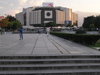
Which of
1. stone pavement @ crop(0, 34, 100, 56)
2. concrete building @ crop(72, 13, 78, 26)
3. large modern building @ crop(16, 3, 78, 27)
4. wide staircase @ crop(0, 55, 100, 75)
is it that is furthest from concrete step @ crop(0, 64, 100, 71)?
concrete building @ crop(72, 13, 78, 26)

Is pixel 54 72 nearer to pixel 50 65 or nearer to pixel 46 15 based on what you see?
pixel 50 65

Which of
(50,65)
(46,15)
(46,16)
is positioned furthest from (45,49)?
(46,15)

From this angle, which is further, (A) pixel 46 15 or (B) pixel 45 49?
(A) pixel 46 15

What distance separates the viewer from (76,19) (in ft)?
519

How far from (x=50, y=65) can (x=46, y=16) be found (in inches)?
4782

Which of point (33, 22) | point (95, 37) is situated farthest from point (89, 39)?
point (33, 22)

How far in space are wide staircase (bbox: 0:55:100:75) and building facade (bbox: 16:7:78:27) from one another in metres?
112

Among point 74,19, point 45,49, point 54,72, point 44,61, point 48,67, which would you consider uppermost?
point 74,19

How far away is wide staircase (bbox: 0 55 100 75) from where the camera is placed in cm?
531

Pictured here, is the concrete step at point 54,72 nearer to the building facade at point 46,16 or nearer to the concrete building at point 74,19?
the building facade at point 46,16

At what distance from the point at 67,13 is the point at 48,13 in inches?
931

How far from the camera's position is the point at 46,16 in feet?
410

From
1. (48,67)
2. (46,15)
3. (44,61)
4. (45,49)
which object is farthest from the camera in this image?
(46,15)

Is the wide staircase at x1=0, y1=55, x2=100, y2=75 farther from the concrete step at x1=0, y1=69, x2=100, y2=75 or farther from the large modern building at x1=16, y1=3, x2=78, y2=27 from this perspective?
the large modern building at x1=16, y1=3, x2=78, y2=27
